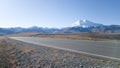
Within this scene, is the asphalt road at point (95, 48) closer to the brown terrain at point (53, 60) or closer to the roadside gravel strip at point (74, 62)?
the roadside gravel strip at point (74, 62)

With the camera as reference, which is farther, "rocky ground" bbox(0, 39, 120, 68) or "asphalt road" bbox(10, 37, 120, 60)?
"asphalt road" bbox(10, 37, 120, 60)

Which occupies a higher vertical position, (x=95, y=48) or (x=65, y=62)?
(x=65, y=62)

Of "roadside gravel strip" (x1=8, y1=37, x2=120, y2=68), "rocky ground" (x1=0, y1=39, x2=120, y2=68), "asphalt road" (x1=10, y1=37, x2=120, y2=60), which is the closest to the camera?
"roadside gravel strip" (x1=8, y1=37, x2=120, y2=68)

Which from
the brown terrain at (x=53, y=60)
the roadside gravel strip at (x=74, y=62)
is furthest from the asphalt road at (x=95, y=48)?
the brown terrain at (x=53, y=60)

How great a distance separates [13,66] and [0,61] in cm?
256

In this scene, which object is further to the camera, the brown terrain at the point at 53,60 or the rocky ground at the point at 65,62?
the brown terrain at the point at 53,60

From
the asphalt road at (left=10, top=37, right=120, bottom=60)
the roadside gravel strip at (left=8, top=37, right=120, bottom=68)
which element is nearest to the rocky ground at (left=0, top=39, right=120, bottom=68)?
the roadside gravel strip at (left=8, top=37, right=120, bottom=68)

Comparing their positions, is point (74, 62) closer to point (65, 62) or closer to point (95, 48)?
point (65, 62)

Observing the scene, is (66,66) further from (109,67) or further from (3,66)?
(3,66)

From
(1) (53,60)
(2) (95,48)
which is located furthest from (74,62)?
(2) (95,48)

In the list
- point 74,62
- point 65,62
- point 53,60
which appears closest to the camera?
point 74,62

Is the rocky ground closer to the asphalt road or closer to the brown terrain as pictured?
the brown terrain

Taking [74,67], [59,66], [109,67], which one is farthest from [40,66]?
[109,67]

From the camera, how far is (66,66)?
11812mm
